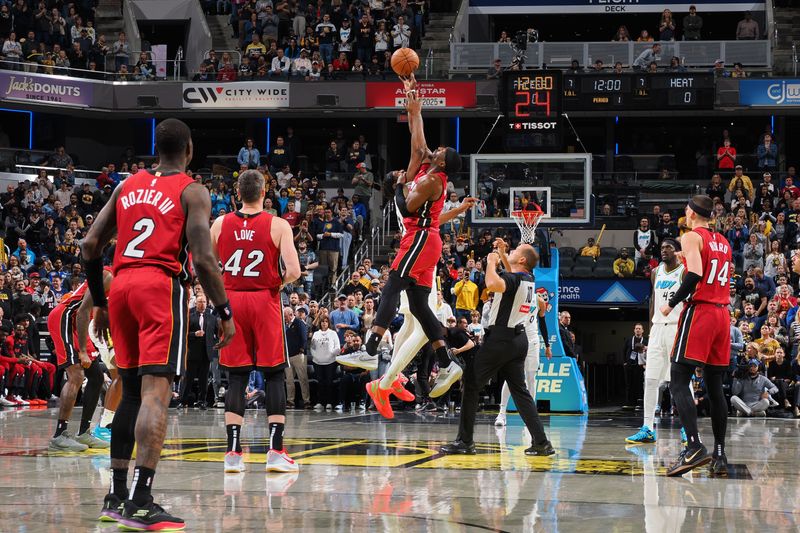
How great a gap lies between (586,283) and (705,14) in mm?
17549

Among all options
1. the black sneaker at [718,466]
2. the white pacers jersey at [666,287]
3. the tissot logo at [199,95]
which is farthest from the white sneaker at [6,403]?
the tissot logo at [199,95]

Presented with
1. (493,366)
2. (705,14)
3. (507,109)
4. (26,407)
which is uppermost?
(705,14)

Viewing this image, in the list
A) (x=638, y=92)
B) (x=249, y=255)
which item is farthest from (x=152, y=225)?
(x=638, y=92)

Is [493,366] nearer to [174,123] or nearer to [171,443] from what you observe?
[171,443]

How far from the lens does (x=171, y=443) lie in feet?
34.8

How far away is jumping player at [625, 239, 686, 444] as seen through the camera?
11602mm

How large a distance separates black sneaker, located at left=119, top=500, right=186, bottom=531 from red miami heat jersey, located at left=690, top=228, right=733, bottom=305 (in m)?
4.96

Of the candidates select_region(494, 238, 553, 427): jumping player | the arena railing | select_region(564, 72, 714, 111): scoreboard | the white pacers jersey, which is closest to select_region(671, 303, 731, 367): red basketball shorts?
the white pacers jersey

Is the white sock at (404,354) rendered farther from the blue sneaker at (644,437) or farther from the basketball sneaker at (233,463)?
the blue sneaker at (644,437)

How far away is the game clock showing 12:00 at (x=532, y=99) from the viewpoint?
68.5ft

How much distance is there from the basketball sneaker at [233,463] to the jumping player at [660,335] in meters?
5.14

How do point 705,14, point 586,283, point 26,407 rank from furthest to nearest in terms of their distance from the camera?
point 705,14, point 586,283, point 26,407

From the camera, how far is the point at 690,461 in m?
8.33

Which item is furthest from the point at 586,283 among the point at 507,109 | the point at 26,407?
the point at 26,407
